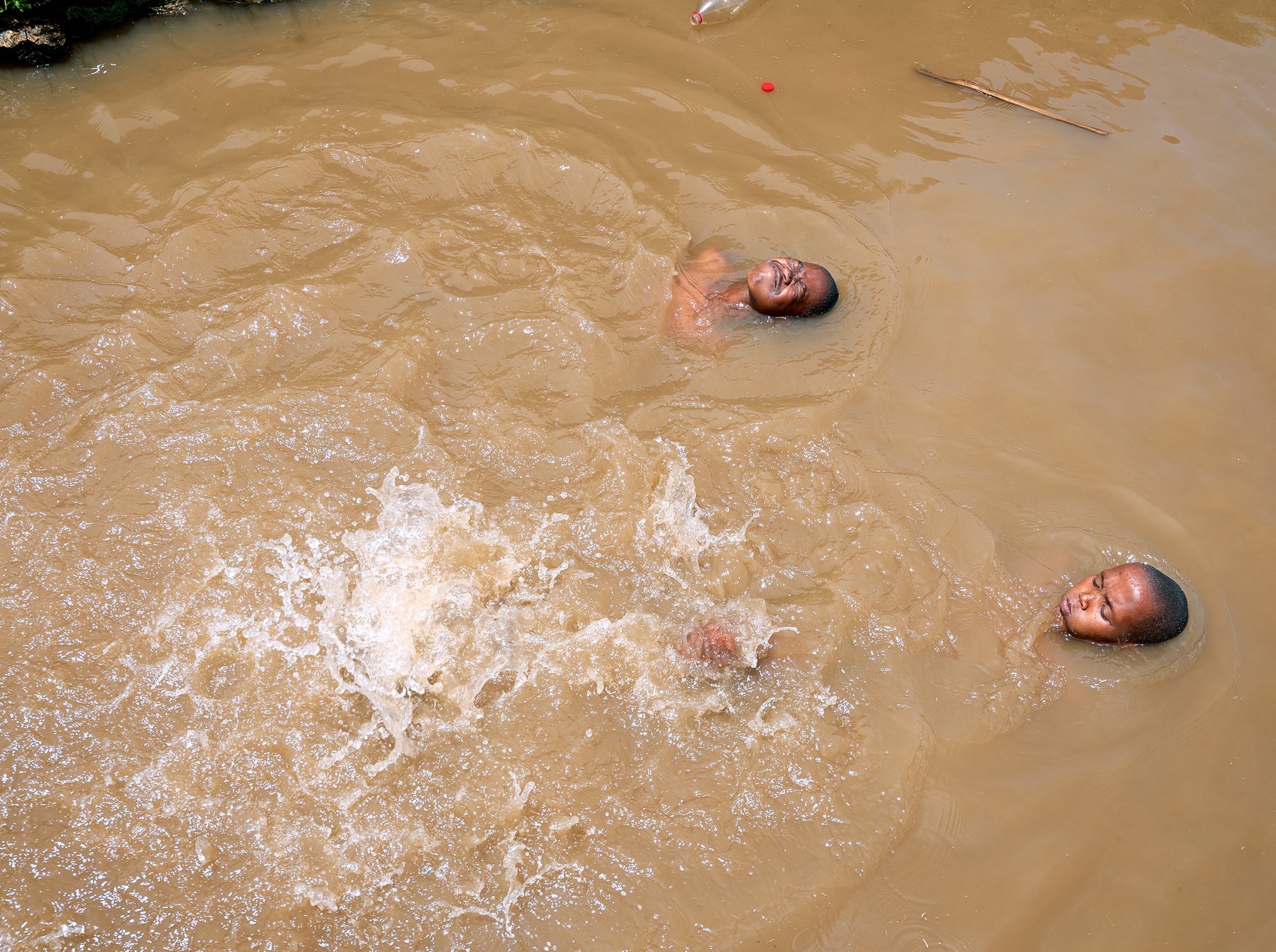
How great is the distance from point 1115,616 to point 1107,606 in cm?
6

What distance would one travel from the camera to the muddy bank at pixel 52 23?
4.93 meters

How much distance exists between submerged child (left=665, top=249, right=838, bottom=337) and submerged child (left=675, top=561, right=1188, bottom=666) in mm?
1818

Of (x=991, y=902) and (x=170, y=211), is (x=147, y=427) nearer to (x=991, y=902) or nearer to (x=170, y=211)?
(x=170, y=211)

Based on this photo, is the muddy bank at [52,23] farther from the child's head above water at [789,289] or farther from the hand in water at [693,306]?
the child's head above water at [789,289]

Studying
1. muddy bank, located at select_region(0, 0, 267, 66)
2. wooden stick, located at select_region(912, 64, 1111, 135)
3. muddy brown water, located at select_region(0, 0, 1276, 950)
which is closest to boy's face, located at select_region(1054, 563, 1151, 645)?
muddy brown water, located at select_region(0, 0, 1276, 950)

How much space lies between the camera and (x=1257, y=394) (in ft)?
15.2

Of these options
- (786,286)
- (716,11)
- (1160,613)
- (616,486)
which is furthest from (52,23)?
(1160,613)

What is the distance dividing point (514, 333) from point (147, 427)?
Answer: 6.24ft

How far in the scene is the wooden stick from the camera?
5559 mm

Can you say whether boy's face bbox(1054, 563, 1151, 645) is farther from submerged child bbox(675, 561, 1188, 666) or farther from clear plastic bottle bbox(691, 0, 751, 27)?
clear plastic bottle bbox(691, 0, 751, 27)

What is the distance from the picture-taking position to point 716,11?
19.3 feet

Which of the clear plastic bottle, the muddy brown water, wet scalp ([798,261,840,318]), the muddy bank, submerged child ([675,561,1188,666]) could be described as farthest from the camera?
the clear plastic bottle

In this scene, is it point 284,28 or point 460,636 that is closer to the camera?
point 460,636

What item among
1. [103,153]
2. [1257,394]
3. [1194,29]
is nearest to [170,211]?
[103,153]
